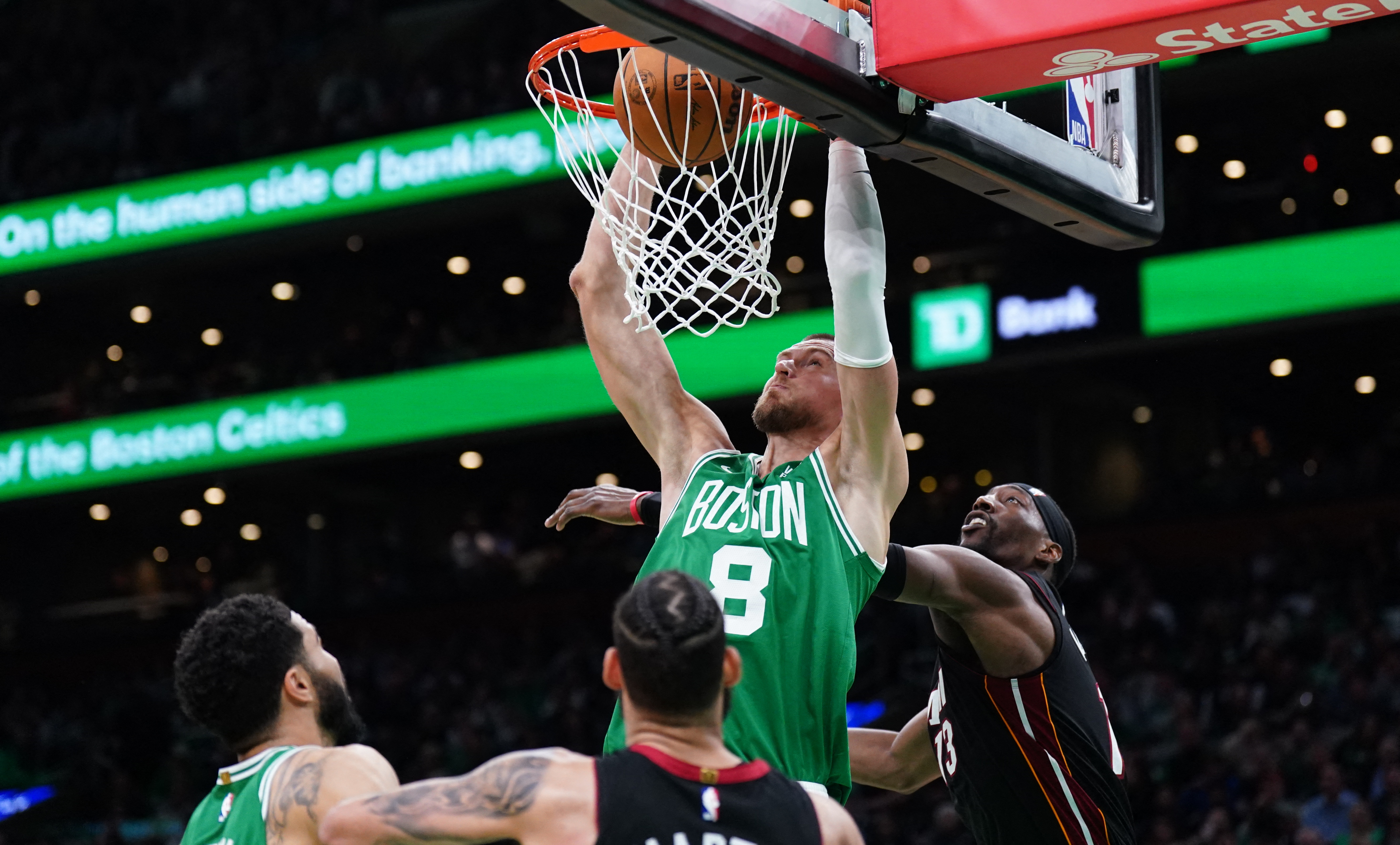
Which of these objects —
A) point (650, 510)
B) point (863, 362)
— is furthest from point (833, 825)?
point (650, 510)

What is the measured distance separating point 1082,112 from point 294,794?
2737 millimetres

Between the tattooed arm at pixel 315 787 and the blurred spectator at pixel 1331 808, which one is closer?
the tattooed arm at pixel 315 787

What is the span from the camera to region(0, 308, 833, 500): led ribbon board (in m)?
14.4

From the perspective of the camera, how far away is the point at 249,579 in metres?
19.1

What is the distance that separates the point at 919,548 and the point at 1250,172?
12.3m

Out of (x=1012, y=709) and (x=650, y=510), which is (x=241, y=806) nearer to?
(x=650, y=510)

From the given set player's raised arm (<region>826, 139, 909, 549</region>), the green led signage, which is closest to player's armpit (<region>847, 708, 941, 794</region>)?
player's raised arm (<region>826, 139, 909, 549</region>)

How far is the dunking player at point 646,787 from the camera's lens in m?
2.60

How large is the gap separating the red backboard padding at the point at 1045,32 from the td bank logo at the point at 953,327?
9.83 m

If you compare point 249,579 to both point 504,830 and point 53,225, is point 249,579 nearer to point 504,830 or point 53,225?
point 53,225

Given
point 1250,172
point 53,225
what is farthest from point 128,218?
point 1250,172

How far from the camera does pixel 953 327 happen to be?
13.8m

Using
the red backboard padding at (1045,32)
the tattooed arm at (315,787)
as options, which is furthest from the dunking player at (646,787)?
the red backboard padding at (1045,32)

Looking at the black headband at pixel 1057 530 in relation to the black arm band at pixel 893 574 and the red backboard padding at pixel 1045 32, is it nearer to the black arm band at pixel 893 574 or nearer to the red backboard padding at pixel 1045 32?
the black arm band at pixel 893 574
